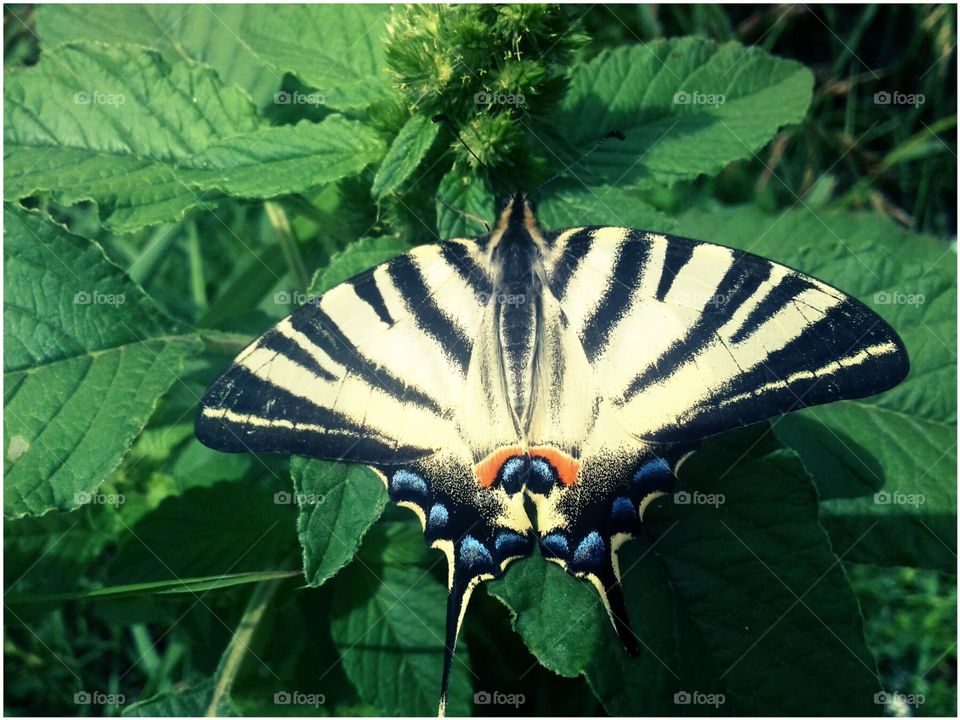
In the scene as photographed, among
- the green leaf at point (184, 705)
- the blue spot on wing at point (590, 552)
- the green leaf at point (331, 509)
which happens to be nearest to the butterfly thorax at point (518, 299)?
the blue spot on wing at point (590, 552)

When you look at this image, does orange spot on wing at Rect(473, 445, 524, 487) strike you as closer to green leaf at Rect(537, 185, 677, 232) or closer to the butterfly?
the butterfly

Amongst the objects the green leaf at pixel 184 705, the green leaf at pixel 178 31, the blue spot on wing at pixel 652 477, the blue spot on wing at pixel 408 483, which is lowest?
the green leaf at pixel 184 705

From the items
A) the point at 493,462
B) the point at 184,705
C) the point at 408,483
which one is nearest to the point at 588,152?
the point at 493,462

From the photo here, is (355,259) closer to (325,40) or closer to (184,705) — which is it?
(325,40)

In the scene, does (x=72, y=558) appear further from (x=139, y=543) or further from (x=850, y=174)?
(x=850, y=174)

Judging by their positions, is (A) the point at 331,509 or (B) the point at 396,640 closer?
(A) the point at 331,509

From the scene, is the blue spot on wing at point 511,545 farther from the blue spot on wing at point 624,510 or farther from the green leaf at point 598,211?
the green leaf at point 598,211
